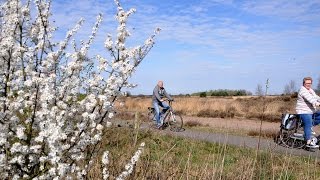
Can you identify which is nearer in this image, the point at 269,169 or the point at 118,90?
the point at 118,90

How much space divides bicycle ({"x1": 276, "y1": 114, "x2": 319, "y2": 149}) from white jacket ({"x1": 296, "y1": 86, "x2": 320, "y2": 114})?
0.67 m

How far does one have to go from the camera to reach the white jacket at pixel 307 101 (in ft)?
39.1

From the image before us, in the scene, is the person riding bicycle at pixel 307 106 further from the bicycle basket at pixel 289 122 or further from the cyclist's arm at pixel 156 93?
the cyclist's arm at pixel 156 93

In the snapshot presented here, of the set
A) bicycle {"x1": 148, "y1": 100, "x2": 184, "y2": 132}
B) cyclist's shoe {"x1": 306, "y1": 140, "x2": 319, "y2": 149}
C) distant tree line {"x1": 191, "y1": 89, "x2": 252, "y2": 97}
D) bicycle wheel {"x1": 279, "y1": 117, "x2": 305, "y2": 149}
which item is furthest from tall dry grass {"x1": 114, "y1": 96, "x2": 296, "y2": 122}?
distant tree line {"x1": 191, "y1": 89, "x2": 252, "y2": 97}

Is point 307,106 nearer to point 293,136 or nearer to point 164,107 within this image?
point 293,136

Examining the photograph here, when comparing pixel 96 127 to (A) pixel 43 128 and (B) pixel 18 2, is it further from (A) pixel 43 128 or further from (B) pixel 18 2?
Answer: (B) pixel 18 2

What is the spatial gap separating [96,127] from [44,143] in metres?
0.33

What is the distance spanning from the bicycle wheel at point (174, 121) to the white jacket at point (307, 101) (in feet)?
20.0

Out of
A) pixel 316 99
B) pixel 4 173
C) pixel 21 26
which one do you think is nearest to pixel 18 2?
pixel 21 26

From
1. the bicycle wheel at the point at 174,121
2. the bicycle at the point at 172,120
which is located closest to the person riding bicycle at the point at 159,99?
the bicycle at the point at 172,120

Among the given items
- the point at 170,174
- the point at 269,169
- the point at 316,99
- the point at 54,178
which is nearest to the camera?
the point at 54,178

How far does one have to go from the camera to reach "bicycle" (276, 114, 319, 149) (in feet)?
42.4

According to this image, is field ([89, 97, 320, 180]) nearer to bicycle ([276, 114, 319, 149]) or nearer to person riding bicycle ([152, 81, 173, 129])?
bicycle ([276, 114, 319, 149])

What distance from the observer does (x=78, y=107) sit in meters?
3.03
